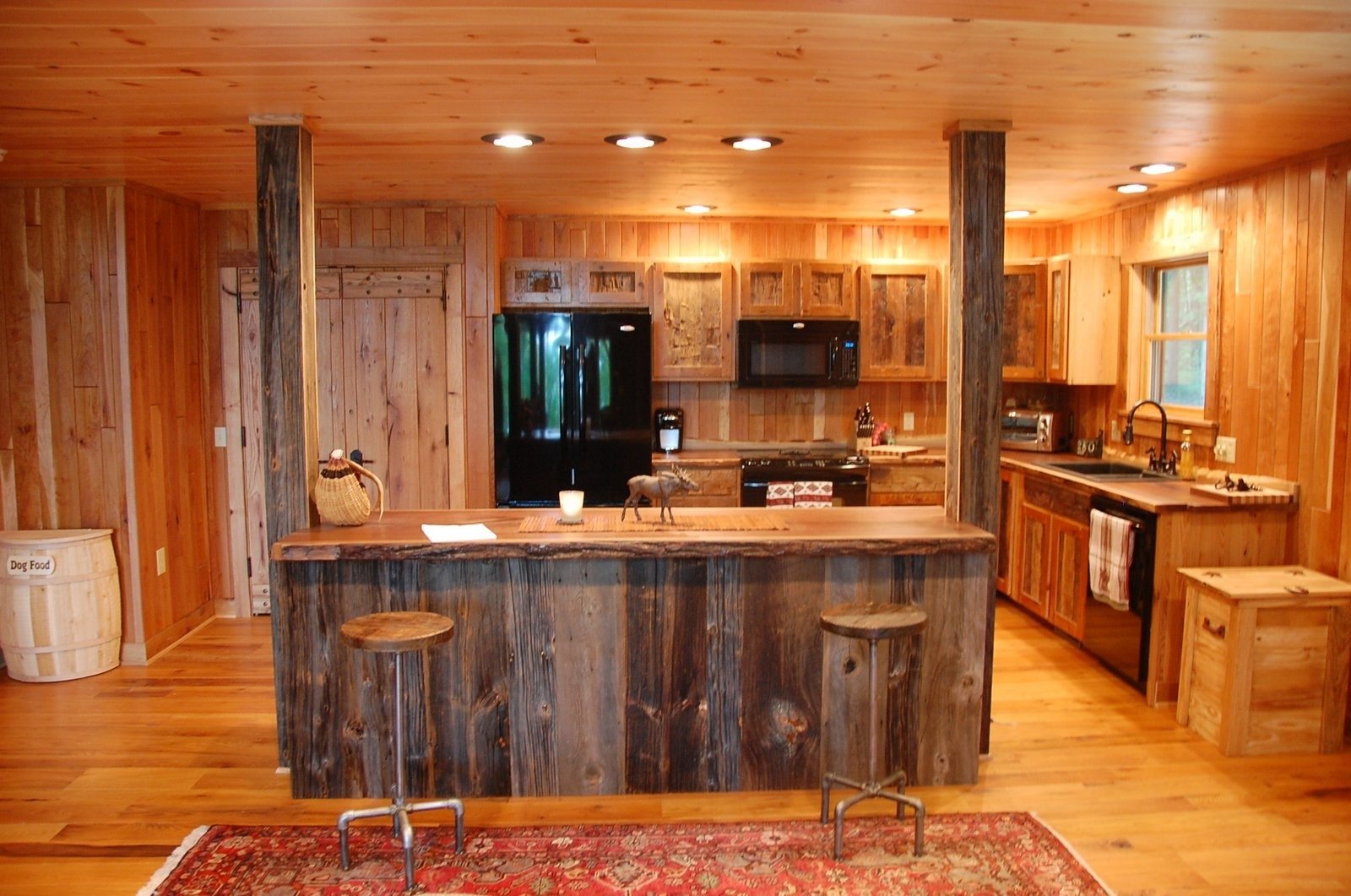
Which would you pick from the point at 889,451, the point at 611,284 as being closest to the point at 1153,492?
the point at 889,451

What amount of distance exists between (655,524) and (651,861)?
1110 mm

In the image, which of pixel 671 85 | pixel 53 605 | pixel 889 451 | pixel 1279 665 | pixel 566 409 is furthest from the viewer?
pixel 889 451

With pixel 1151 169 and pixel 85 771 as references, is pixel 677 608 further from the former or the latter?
pixel 1151 169

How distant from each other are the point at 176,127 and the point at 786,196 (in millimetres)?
2927

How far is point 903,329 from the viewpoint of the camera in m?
6.02

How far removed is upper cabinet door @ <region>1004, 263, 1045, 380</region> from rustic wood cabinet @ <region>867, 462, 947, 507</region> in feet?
2.62

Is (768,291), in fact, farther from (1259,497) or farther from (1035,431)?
(1259,497)

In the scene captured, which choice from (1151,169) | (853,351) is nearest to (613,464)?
(853,351)

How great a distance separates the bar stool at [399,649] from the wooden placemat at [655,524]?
596 millimetres

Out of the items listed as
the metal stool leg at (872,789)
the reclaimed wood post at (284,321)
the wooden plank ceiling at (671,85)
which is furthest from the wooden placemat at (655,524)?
the wooden plank ceiling at (671,85)

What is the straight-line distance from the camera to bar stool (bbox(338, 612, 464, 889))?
9.14 feet

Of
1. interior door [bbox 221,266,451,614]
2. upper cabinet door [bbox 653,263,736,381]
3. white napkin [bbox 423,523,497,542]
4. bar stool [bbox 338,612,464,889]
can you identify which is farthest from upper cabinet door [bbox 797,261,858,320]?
bar stool [bbox 338,612,464,889]

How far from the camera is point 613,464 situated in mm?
5457

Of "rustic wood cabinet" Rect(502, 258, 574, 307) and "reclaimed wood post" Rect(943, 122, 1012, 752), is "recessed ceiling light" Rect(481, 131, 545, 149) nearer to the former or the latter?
"reclaimed wood post" Rect(943, 122, 1012, 752)
